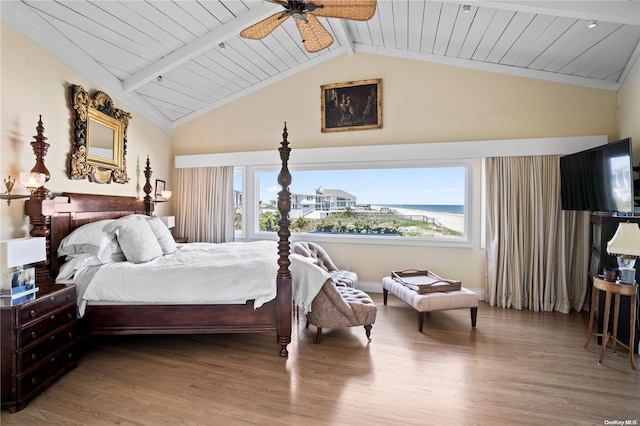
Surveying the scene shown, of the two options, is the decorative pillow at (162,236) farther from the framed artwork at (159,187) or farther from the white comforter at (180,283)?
the framed artwork at (159,187)

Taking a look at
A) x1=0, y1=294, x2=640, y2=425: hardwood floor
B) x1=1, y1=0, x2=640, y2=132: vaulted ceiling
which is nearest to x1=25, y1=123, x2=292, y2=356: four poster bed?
x1=0, y1=294, x2=640, y2=425: hardwood floor

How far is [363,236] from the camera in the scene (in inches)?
189

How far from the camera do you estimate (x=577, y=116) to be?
3896 mm

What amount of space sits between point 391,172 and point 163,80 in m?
3.42

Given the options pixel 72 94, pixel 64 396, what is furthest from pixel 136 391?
pixel 72 94

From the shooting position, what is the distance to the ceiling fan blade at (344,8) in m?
2.08

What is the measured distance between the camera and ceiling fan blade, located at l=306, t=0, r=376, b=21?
2.08 m

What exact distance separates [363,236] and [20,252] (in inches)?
149

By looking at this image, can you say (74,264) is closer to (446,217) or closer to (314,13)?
(314,13)

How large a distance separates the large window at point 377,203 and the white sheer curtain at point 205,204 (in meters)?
0.50

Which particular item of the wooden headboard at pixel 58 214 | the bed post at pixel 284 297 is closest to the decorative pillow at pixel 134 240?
the wooden headboard at pixel 58 214

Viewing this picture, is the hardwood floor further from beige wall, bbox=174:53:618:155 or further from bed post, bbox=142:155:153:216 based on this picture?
beige wall, bbox=174:53:618:155

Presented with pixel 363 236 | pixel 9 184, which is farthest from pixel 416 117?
pixel 9 184

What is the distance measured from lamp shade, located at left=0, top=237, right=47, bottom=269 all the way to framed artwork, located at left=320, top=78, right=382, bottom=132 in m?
3.57
